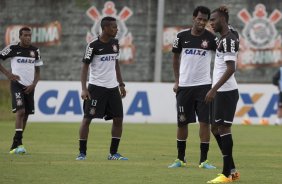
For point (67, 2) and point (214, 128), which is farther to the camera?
point (67, 2)

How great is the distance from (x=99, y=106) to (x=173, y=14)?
21.7 m

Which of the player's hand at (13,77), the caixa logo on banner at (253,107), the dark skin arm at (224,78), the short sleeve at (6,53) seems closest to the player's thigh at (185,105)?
the dark skin arm at (224,78)

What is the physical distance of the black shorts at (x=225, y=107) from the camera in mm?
12555

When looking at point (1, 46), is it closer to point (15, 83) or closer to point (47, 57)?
point (47, 57)

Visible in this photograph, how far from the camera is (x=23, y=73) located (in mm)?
17703

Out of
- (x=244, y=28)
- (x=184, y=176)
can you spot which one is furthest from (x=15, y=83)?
(x=244, y=28)

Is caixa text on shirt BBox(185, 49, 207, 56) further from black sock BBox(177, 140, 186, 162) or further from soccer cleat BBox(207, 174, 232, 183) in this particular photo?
soccer cleat BBox(207, 174, 232, 183)

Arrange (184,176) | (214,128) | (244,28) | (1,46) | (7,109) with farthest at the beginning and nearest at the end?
1. (244,28)
2. (1,46)
3. (7,109)
4. (214,128)
5. (184,176)

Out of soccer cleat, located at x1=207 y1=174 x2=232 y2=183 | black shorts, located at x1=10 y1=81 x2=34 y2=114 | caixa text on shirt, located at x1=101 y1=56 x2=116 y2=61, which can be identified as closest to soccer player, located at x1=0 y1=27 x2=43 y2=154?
black shorts, located at x1=10 y1=81 x2=34 y2=114

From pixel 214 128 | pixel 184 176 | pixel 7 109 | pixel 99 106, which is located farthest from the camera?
pixel 7 109

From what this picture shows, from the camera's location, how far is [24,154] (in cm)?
1653

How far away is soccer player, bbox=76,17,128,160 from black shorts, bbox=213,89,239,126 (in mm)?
3421

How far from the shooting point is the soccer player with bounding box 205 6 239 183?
12.5 m

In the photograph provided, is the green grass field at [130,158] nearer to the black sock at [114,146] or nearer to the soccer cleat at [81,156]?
the soccer cleat at [81,156]
